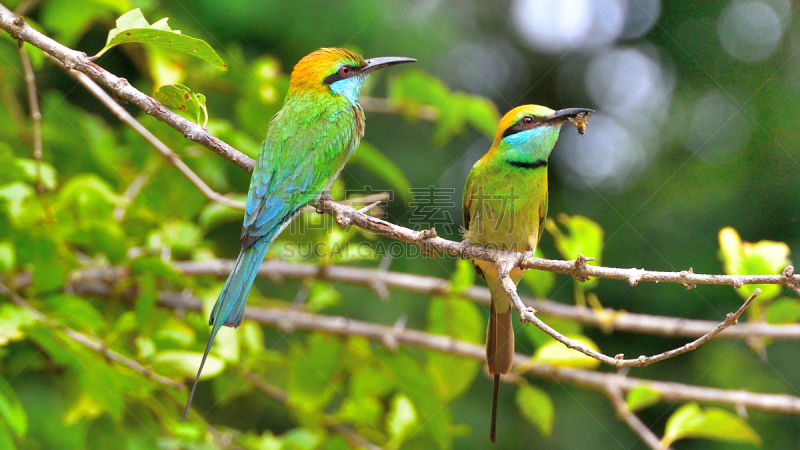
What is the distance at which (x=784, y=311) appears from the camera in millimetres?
2182

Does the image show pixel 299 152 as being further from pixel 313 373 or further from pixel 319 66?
pixel 313 373

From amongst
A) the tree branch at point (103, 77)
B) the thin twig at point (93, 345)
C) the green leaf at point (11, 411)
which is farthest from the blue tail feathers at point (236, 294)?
the green leaf at point (11, 411)

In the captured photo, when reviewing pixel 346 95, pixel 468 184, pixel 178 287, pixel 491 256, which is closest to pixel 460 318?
pixel 468 184

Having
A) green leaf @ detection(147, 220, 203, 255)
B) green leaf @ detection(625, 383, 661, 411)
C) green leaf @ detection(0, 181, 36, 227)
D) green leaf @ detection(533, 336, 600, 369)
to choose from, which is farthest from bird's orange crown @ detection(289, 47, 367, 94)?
green leaf @ detection(625, 383, 661, 411)

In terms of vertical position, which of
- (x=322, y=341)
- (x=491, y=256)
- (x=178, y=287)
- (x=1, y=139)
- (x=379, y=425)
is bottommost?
(x=379, y=425)

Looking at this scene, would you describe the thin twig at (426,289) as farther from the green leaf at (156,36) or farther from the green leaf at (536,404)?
the green leaf at (156,36)

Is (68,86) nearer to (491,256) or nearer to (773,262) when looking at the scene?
(491,256)

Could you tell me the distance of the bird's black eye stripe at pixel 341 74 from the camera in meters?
2.26

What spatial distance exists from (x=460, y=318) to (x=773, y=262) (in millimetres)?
1062

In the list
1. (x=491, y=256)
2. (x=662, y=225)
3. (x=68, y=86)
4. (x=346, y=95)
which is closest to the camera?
(x=491, y=256)

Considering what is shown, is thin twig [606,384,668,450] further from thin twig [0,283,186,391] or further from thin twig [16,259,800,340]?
thin twig [0,283,186,391]

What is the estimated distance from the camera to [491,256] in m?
1.75

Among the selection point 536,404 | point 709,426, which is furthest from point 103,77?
point 709,426

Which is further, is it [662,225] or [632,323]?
[662,225]
